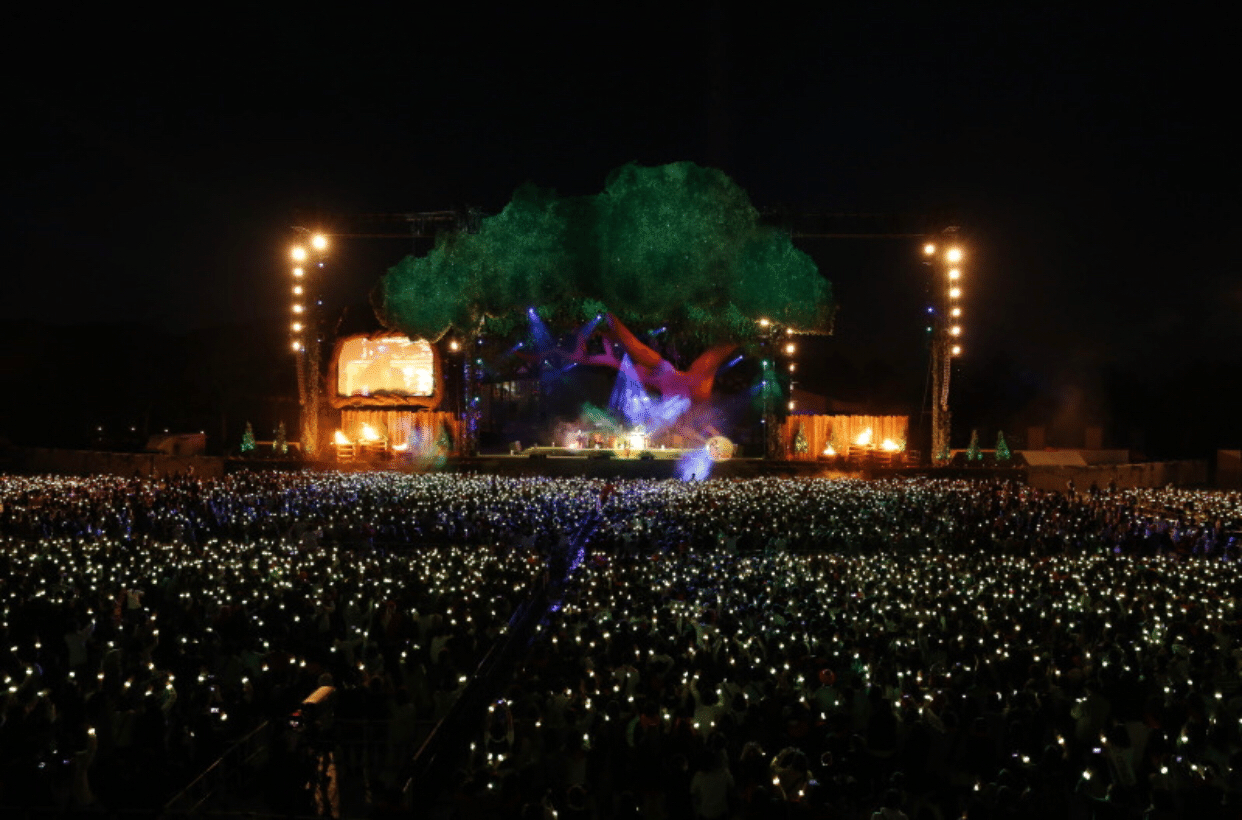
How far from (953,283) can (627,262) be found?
435 inches

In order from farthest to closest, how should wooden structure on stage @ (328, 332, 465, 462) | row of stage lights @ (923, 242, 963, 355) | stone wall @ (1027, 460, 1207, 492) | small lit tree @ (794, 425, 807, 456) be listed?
wooden structure on stage @ (328, 332, 465, 462), small lit tree @ (794, 425, 807, 456), row of stage lights @ (923, 242, 963, 355), stone wall @ (1027, 460, 1207, 492)

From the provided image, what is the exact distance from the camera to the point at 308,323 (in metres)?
30.6

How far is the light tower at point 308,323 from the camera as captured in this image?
30094mm

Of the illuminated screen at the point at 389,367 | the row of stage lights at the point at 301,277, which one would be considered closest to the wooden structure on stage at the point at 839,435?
the illuminated screen at the point at 389,367

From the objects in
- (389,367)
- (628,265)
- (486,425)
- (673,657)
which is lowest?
(673,657)

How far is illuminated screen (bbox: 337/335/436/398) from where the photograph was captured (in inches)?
1391

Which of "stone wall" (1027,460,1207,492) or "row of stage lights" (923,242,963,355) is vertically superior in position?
"row of stage lights" (923,242,963,355)

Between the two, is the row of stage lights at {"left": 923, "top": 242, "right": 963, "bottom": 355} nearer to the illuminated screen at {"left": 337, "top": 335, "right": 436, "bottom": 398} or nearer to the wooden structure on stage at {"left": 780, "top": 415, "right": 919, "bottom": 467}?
the wooden structure on stage at {"left": 780, "top": 415, "right": 919, "bottom": 467}

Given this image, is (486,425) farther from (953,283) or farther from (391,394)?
(953,283)

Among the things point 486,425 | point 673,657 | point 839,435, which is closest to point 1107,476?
point 839,435

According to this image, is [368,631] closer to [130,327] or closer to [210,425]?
[210,425]

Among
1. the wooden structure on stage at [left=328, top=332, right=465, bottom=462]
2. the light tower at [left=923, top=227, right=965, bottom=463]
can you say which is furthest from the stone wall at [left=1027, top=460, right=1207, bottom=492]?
the wooden structure on stage at [left=328, top=332, right=465, bottom=462]

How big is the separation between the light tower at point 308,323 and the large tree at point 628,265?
403 cm

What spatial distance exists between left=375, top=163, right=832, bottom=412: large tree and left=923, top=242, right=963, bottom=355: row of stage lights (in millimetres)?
5057
